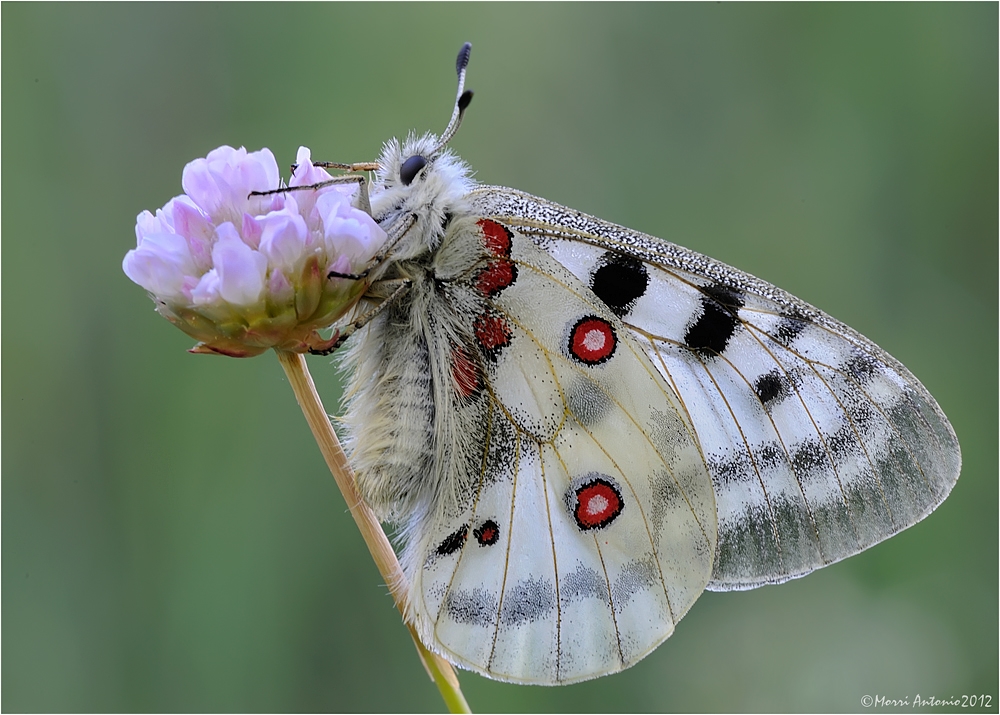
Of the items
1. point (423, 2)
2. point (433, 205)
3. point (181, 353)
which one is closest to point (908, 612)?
point (433, 205)

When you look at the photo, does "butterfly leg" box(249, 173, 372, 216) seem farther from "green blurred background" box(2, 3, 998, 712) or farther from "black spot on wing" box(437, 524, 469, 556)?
"green blurred background" box(2, 3, 998, 712)

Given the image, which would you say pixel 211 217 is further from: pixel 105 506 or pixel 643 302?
pixel 105 506

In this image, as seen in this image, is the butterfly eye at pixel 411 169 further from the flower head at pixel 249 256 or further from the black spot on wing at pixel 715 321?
the black spot on wing at pixel 715 321

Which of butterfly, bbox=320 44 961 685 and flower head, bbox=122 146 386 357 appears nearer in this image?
flower head, bbox=122 146 386 357

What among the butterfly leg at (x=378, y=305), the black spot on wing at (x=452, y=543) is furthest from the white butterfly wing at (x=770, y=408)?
the black spot on wing at (x=452, y=543)

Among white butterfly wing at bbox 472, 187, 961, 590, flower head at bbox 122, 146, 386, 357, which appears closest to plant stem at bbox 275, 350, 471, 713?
flower head at bbox 122, 146, 386, 357

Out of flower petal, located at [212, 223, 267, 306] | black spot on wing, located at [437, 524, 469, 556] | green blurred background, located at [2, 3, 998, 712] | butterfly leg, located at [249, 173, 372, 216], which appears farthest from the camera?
green blurred background, located at [2, 3, 998, 712]
